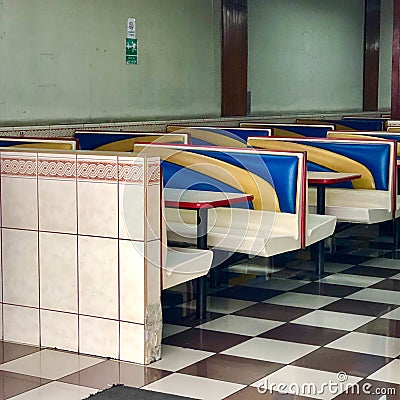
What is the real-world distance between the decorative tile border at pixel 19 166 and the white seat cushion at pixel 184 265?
91cm

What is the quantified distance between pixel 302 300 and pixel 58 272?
6.15 feet

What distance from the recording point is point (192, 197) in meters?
5.18

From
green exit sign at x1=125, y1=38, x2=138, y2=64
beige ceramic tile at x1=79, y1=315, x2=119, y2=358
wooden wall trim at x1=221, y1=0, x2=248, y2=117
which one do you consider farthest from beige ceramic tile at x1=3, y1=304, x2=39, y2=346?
wooden wall trim at x1=221, y1=0, x2=248, y2=117

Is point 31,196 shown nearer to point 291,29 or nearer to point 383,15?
point 291,29

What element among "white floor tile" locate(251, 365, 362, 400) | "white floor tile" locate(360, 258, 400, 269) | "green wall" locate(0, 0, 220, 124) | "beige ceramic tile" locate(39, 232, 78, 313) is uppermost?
"green wall" locate(0, 0, 220, 124)

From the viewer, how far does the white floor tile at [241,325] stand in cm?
501

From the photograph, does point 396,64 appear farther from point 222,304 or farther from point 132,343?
point 132,343

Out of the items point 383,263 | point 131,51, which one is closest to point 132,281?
point 383,263

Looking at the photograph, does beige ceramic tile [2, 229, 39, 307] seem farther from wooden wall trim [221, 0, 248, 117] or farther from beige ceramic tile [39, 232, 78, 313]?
wooden wall trim [221, 0, 248, 117]

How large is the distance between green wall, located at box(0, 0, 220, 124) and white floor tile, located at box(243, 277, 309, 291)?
8.80ft

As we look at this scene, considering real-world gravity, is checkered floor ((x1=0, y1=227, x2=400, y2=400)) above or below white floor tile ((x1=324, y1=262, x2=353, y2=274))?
below

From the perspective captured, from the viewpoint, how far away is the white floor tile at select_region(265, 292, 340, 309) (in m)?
5.66

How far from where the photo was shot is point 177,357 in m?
4.52

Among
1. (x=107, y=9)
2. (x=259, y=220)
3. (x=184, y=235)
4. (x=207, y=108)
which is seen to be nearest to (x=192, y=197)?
(x=184, y=235)
